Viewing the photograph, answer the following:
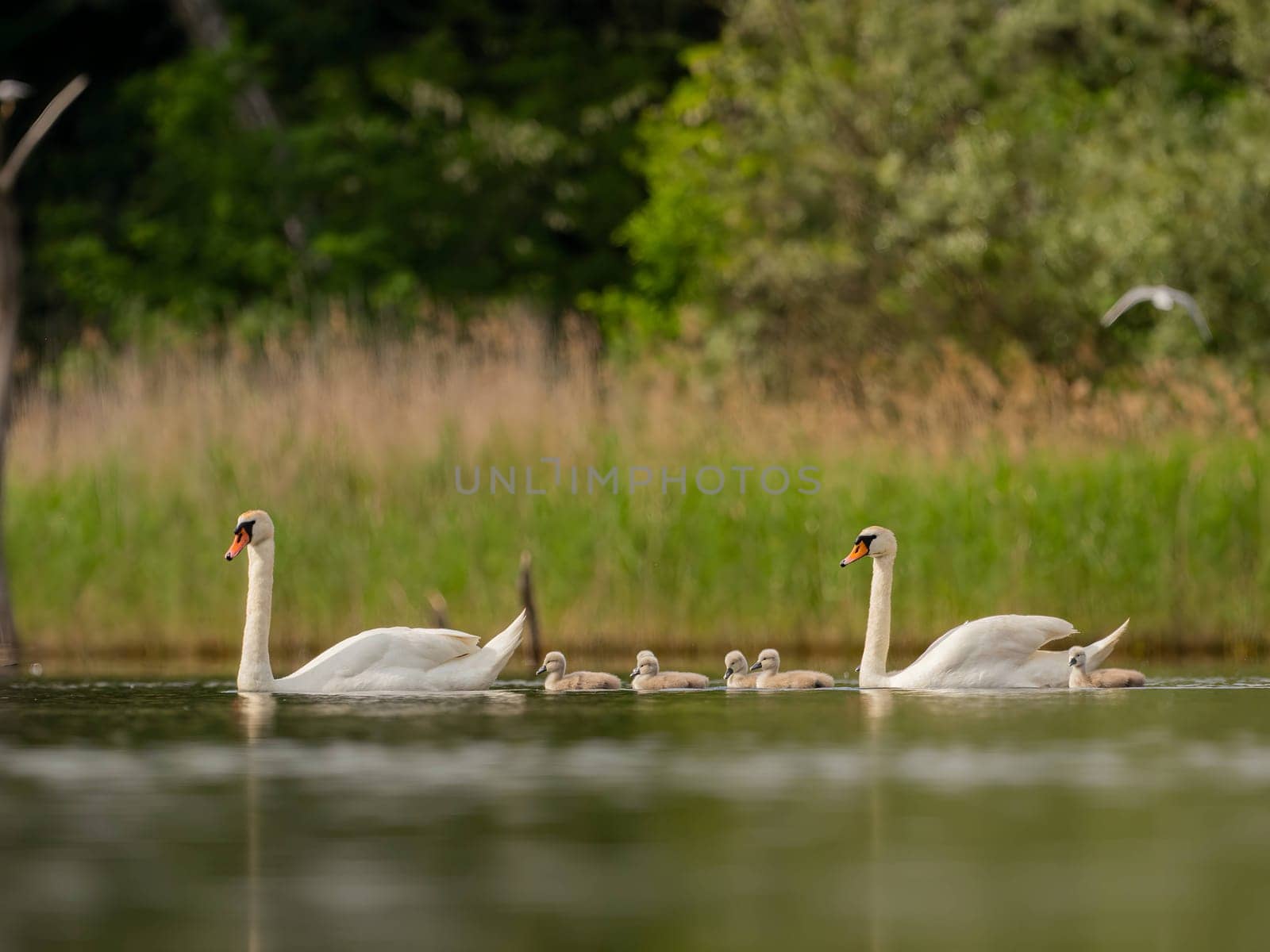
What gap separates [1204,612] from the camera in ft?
70.7

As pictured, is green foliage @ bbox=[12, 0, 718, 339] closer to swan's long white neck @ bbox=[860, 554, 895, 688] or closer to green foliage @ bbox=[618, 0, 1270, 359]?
green foliage @ bbox=[618, 0, 1270, 359]

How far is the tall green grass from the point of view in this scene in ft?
71.3

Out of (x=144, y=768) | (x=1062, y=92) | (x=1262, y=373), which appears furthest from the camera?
(x=1062, y=92)

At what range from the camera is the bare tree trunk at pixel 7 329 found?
70.5 feet

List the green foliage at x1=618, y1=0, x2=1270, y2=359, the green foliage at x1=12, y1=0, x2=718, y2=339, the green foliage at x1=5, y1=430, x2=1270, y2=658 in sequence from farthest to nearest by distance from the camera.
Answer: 1. the green foliage at x1=12, y1=0, x2=718, y2=339
2. the green foliage at x1=618, y1=0, x2=1270, y2=359
3. the green foliage at x1=5, y1=430, x2=1270, y2=658

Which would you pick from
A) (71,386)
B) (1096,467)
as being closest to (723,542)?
(1096,467)

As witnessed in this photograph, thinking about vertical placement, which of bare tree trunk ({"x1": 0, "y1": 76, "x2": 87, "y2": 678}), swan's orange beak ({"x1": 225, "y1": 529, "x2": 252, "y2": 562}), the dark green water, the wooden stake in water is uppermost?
bare tree trunk ({"x1": 0, "y1": 76, "x2": 87, "y2": 678})

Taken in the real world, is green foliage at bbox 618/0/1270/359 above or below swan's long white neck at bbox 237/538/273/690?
above

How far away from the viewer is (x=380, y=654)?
56.7 feet

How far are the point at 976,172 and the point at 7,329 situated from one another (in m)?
13.2

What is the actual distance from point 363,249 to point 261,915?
27.9 metres

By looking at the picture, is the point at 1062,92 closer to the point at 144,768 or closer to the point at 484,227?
the point at 484,227

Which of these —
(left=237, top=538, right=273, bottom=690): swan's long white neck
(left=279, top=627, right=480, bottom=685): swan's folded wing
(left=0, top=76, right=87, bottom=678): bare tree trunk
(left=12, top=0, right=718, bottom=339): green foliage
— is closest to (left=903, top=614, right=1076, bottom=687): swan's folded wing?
(left=279, top=627, right=480, bottom=685): swan's folded wing

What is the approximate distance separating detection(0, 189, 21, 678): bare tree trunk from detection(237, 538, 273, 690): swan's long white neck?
372cm
